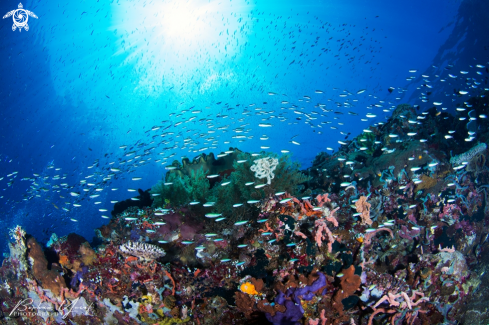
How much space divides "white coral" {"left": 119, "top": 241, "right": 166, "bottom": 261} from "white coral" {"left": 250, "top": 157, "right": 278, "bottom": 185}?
144 inches

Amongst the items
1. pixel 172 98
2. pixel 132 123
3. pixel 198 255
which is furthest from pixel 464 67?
pixel 132 123

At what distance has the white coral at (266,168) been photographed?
7434 millimetres

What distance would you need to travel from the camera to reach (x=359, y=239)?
5.53m

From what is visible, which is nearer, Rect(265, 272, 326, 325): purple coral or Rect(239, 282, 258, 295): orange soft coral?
Rect(265, 272, 326, 325): purple coral

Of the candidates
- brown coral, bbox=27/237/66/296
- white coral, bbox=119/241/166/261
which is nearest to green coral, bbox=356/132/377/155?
white coral, bbox=119/241/166/261

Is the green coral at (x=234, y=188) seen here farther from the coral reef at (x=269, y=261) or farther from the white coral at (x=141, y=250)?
the white coral at (x=141, y=250)

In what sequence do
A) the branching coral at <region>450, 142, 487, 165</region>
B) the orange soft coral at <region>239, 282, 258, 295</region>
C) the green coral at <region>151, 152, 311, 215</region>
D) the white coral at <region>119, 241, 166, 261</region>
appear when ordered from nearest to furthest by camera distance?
the orange soft coral at <region>239, 282, 258, 295</region> → the white coral at <region>119, 241, 166, 261</region> → the green coral at <region>151, 152, 311, 215</region> → the branching coral at <region>450, 142, 487, 165</region>

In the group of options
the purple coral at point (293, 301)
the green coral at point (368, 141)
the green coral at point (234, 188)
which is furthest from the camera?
the green coral at point (368, 141)

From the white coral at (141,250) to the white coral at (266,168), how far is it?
3666 millimetres

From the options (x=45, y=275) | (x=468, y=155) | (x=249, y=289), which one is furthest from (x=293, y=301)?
(x=468, y=155)

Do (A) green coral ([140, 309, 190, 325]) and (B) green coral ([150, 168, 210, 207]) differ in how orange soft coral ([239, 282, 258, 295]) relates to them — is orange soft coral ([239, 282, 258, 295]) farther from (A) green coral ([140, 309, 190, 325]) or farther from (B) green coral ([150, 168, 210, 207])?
(B) green coral ([150, 168, 210, 207])

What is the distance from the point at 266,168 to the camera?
7.50 m

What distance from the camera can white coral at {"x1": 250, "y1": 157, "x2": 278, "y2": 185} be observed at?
7.43 m

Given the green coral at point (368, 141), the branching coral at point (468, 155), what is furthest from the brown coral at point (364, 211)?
the green coral at point (368, 141)
